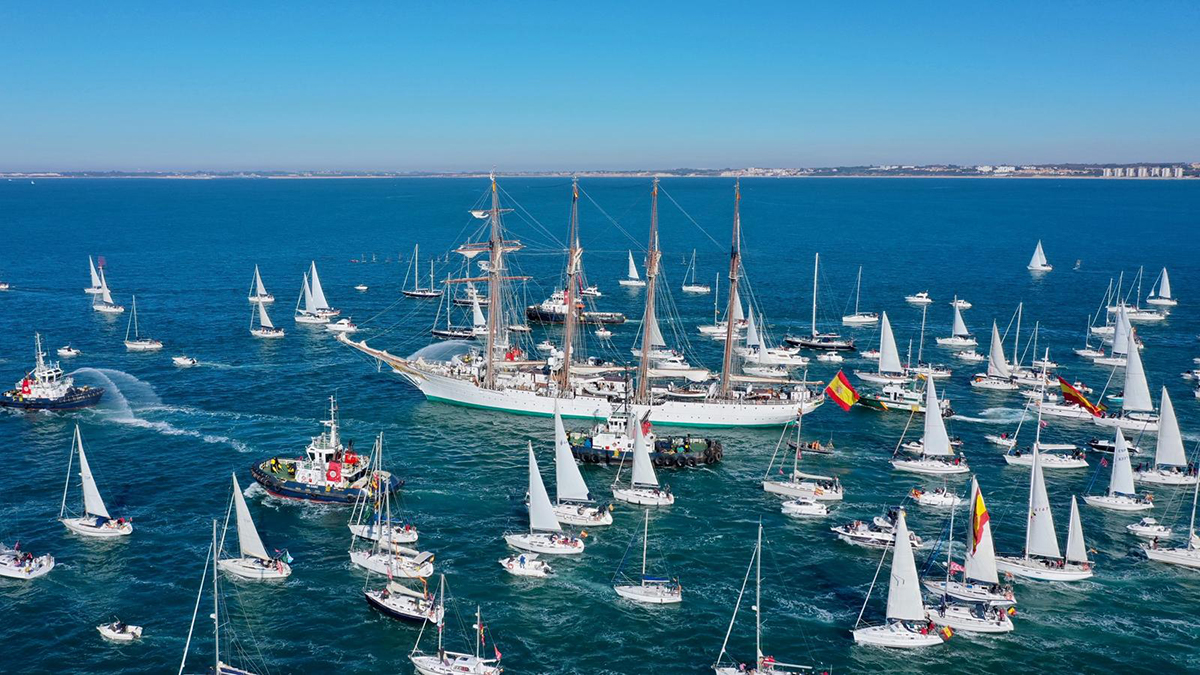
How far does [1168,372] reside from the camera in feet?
406

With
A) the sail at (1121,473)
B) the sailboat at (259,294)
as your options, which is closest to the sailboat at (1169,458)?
the sail at (1121,473)

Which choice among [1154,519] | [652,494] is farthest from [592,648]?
[1154,519]

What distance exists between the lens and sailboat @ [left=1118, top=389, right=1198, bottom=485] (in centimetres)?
8319

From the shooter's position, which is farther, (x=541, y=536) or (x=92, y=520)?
(x=92, y=520)

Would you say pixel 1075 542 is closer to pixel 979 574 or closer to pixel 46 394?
pixel 979 574

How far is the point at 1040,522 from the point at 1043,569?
3.37 m

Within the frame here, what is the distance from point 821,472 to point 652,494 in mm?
19178

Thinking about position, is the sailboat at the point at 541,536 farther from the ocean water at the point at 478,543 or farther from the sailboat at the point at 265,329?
the sailboat at the point at 265,329

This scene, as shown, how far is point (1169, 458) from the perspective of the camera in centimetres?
8406

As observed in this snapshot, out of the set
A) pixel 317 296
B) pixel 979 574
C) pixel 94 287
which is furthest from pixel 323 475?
pixel 94 287

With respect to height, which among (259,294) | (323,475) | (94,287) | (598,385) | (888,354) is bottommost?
(323,475)

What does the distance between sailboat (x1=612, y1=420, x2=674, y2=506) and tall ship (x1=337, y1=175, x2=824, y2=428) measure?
824 inches

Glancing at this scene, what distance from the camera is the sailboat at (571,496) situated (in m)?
73.4

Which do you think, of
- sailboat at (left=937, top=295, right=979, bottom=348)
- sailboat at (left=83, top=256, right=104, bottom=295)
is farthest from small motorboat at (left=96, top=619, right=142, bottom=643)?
sailboat at (left=83, top=256, right=104, bottom=295)
